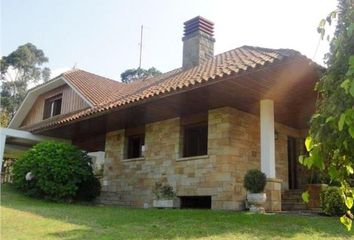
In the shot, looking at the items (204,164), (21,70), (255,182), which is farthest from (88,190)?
(21,70)

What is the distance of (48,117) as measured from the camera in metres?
20.2

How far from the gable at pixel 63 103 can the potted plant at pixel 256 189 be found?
9408 millimetres

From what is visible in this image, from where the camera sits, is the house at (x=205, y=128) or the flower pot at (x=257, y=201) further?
the house at (x=205, y=128)

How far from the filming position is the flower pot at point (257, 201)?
980 centimetres

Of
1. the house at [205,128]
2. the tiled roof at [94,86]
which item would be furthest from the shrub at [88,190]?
the tiled roof at [94,86]

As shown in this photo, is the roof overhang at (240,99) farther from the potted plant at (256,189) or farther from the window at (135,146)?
the potted plant at (256,189)

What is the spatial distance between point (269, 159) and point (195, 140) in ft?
9.48

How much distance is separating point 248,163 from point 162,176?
110 inches

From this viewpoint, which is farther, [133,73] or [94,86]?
[133,73]

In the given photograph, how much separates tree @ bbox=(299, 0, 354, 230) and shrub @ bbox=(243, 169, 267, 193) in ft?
25.9

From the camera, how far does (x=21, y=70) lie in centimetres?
4212

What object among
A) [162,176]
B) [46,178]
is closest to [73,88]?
[46,178]

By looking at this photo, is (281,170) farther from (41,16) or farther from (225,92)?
(41,16)

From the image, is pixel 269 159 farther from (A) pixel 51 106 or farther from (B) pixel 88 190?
(A) pixel 51 106
